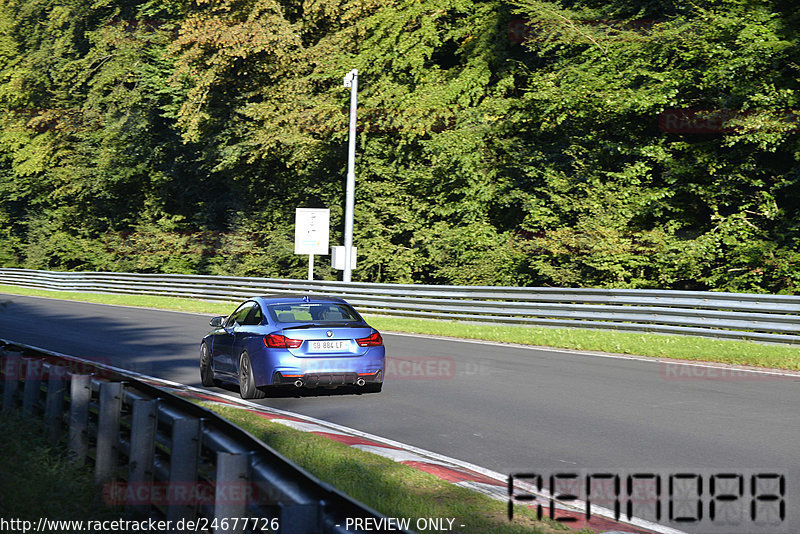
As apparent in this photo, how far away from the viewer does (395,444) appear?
9.01m

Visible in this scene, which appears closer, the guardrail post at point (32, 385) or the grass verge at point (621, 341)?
the guardrail post at point (32, 385)

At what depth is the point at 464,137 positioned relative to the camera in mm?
32469

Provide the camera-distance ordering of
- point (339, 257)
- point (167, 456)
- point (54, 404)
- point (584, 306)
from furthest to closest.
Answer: point (339, 257) < point (584, 306) < point (54, 404) < point (167, 456)

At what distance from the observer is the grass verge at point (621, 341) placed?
1656cm

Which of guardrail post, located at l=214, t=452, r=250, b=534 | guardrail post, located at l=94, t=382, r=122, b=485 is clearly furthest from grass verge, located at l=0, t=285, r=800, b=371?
guardrail post, located at l=214, t=452, r=250, b=534

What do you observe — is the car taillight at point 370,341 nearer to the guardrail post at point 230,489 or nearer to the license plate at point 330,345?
the license plate at point 330,345

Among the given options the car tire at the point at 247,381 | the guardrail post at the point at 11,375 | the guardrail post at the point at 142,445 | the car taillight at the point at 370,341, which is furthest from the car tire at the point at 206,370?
the guardrail post at the point at 142,445

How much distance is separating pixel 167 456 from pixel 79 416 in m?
1.59

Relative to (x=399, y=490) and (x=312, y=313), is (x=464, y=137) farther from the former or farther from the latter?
(x=399, y=490)

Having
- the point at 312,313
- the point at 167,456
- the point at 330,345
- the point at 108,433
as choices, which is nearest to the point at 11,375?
the point at 108,433

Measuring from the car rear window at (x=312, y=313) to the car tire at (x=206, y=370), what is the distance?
1.61 m

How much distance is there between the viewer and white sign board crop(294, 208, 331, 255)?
31406 mm

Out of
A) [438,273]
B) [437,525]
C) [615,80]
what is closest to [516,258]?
[438,273]

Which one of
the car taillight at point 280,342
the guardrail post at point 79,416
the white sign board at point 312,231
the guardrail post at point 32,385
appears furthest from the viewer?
the white sign board at point 312,231
